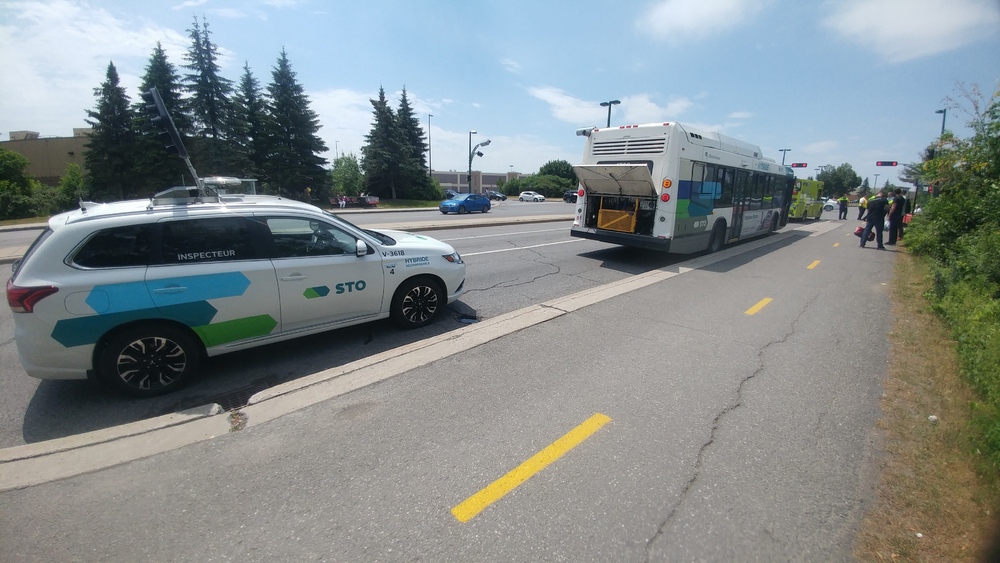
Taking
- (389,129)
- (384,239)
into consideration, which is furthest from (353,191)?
(384,239)

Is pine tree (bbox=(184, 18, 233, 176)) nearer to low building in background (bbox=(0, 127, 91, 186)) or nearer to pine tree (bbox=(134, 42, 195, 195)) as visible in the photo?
pine tree (bbox=(134, 42, 195, 195))

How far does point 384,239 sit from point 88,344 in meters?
3.05

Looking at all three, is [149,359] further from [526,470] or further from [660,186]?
[660,186]

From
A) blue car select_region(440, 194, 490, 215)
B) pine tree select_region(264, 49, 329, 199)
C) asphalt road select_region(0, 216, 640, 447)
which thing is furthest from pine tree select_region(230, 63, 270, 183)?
asphalt road select_region(0, 216, 640, 447)

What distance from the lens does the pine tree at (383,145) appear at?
4166 centimetres

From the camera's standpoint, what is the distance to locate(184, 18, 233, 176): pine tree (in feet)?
105

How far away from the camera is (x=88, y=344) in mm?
3525

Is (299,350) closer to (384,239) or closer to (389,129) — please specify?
(384,239)

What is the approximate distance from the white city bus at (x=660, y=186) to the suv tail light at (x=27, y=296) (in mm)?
9134

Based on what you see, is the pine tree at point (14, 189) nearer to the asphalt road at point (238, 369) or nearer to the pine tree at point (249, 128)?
the pine tree at point (249, 128)

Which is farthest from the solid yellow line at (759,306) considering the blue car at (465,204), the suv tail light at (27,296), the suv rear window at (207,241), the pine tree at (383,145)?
the pine tree at (383,145)

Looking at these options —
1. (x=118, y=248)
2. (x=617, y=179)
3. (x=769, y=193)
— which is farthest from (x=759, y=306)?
(x=769, y=193)

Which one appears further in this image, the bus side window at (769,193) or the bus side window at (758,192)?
the bus side window at (769,193)

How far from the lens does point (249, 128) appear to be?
Result: 33.5 meters
